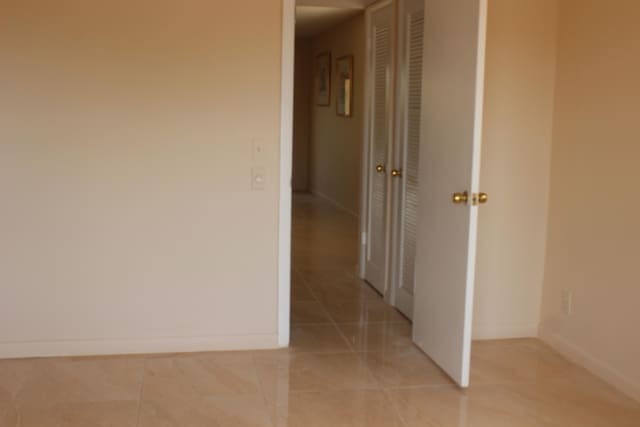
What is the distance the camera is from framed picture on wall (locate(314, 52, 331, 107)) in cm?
1023

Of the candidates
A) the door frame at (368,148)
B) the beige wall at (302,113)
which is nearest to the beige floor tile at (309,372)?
the door frame at (368,148)

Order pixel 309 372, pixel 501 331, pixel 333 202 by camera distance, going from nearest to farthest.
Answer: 1. pixel 309 372
2. pixel 501 331
3. pixel 333 202

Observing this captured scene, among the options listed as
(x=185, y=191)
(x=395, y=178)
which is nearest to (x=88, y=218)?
(x=185, y=191)

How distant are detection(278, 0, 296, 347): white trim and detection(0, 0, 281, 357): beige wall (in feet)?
0.14

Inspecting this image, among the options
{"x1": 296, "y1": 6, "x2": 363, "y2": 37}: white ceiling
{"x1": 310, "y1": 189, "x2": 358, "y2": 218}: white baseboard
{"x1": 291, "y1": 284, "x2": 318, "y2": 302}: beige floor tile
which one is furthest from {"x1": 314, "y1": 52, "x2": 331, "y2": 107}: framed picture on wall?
{"x1": 291, "y1": 284, "x2": 318, "y2": 302}: beige floor tile

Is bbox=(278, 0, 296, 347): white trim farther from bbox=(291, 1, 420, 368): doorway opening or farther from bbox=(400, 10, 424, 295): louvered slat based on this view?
bbox=(400, 10, 424, 295): louvered slat

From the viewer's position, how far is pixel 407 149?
15.5 ft

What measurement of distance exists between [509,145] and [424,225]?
0.70 meters

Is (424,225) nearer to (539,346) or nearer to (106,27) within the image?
(539,346)

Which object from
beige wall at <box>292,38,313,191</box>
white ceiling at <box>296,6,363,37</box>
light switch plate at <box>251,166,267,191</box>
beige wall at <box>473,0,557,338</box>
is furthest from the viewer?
beige wall at <box>292,38,313,191</box>

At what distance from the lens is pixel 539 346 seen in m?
4.21

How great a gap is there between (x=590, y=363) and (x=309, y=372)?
1.45 m

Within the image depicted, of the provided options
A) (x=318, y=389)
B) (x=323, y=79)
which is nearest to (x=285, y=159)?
(x=318, y=389)

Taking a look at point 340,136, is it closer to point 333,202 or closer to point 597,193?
point 333,202
